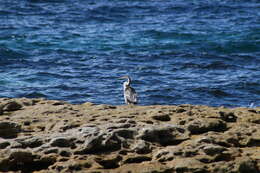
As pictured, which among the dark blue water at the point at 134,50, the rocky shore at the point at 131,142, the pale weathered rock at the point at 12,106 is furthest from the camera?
the dark blue water at the point at 134,50

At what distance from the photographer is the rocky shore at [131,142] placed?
791 cm

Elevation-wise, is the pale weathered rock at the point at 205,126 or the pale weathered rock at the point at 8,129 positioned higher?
the pale weathered rock at the point at 8,129

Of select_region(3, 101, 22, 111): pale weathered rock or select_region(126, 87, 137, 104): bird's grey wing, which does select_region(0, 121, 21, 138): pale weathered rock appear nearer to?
select_region(3, 101, 22, 111): pale weathered rock

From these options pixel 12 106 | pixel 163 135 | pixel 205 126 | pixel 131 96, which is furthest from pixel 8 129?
pixel 131 96

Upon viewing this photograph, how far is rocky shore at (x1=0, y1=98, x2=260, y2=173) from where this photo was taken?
7910 mm

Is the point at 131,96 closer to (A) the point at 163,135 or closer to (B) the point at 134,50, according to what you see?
(A) the point at 163,135

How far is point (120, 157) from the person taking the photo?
26.6 feet

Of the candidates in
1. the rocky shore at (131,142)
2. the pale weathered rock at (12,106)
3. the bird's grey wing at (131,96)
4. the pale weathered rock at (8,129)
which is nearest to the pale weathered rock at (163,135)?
the rocky shore at (131,142)

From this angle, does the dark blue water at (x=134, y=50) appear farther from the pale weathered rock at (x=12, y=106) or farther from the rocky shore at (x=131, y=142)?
the rocky shore at (x=131, y=142)

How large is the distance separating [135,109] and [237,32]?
21.4 m

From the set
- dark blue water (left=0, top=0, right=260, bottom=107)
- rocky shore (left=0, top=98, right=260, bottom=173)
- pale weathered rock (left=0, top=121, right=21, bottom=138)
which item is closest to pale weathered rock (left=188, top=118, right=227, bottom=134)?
rocky shore (left=0, top=98, right=260, bottom=173)

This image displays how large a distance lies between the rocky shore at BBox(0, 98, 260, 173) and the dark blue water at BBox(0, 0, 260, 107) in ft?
30.0

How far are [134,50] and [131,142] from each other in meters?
18.2

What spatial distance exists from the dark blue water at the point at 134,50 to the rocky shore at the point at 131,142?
30.0 ft
